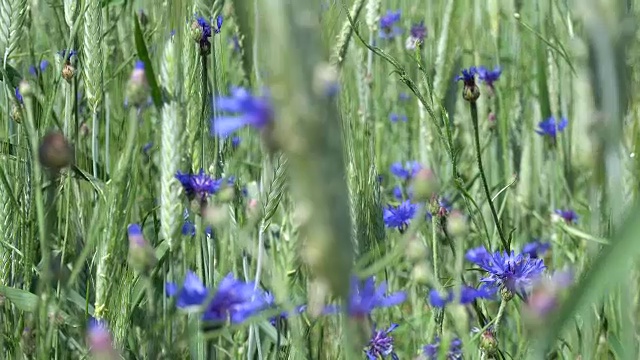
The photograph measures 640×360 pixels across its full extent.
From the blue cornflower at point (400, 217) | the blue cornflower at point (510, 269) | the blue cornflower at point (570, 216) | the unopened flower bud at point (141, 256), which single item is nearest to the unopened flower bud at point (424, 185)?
the unopened flower bud at point (141, 256)

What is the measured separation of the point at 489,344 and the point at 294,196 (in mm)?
452

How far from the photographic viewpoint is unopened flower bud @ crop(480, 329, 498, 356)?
67 cm

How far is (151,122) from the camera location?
4.77 feet

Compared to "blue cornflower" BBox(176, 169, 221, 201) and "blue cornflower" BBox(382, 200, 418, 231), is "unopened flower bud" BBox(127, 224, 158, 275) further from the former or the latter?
"blue cornflower" BBox(382, 200, 418, 231)

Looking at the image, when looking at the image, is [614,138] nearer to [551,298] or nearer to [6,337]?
[551,298]

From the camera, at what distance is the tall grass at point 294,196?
25cm

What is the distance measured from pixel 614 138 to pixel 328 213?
0.09 meters

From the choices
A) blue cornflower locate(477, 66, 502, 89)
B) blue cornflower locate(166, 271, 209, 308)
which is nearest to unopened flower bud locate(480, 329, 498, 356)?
blue cornflower locate(166, 271, 209, 308)

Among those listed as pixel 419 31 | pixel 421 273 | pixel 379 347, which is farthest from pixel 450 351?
pixel 419 31

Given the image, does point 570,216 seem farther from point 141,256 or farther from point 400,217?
point 141,256

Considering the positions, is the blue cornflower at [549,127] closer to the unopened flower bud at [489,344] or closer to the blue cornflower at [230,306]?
the unopened flower bud at [489,344]

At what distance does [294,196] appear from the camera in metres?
0.26

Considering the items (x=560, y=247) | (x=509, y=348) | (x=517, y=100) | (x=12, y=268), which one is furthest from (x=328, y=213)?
(x=517, y=100)

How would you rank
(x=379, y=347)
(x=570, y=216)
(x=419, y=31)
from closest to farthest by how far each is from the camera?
(x=379, y=347), (x=570, y=216), (x=419, y=31)
